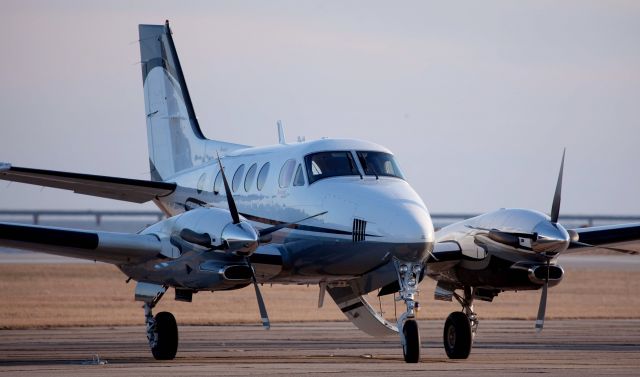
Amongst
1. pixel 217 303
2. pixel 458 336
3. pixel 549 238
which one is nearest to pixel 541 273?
pixel 549 238

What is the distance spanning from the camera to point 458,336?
19.0 meters

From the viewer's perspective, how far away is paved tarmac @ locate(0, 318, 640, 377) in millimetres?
15320

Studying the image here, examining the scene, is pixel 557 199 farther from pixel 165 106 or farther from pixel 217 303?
pixel 217 303

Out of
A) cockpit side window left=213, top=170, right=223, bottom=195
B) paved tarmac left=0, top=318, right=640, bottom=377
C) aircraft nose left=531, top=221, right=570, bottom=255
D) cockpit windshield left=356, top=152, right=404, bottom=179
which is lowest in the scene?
paved tarmac left=0, top=318, right=640, bottom=377

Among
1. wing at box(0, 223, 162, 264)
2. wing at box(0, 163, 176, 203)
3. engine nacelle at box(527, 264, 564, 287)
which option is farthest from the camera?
wing at box(0, 163, 176, 203)

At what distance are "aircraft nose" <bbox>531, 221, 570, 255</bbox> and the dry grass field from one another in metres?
13.2

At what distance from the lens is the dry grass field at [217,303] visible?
106 feet

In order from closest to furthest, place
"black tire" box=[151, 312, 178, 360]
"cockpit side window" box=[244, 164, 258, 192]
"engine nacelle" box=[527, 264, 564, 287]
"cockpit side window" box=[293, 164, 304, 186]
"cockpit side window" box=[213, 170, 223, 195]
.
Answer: "cockpit side window" box=[293, 164, 304, 186] < "black tire" box=[151, 312, 178, 360] < "engine nacelle" box=[527, 264, 564, 287] < "cockpit side window" box=[244, 164, 258, 192] < "cockpit side window" box=[213, 170, 223, 195]

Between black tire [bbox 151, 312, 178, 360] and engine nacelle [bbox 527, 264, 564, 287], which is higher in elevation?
engine nacelle [bbox 527, 264, 564, 287]

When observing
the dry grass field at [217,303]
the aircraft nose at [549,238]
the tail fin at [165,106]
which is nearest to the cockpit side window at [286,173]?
the aircraft nose at [549,238]

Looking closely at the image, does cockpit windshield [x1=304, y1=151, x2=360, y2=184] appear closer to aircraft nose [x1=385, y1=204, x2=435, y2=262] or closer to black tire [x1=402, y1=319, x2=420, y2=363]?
aircraft nose [x1=385, y1=204, x2=435, y2=262]

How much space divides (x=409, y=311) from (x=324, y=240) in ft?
6.15

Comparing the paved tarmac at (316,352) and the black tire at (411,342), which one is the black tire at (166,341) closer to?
the paved tarmac at (316,352)

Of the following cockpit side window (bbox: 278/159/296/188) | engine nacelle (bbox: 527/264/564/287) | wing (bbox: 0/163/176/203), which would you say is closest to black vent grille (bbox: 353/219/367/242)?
cockpit side window (bbox: 278/159/296/188)
